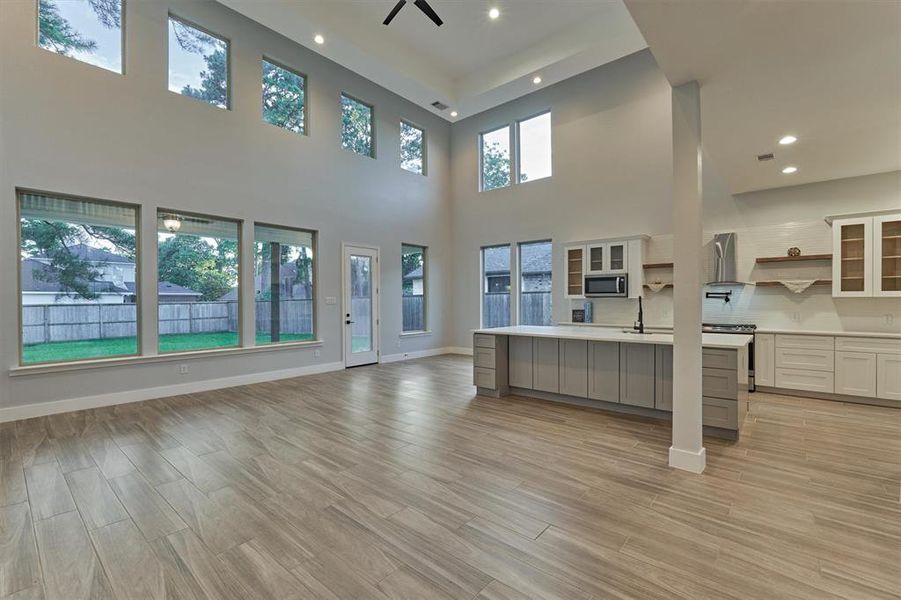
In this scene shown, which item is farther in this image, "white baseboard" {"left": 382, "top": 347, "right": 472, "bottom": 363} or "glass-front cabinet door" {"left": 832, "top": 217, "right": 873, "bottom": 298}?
"white baseboard" {"left": 382, "top": 347, "right": 472, "bottom": 363}

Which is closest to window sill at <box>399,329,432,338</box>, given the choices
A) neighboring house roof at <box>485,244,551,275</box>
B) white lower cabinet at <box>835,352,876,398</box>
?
neighboring house roof at <box>485,244,551,275</box>

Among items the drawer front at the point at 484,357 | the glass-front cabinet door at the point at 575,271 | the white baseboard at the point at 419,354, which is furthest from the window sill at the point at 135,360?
the glass-front cabinet door at the point at 575,271

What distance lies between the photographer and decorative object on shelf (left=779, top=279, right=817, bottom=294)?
5.17 meters

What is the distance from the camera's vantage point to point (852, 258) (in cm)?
493

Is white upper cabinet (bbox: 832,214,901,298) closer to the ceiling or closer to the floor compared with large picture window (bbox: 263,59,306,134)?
closer to the floor

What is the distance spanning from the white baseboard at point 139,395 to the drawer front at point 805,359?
675 centimetres

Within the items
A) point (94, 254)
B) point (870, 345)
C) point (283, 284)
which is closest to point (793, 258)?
point (870, 345)

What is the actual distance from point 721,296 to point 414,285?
555 centimetres

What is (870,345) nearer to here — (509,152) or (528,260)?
(528,260)

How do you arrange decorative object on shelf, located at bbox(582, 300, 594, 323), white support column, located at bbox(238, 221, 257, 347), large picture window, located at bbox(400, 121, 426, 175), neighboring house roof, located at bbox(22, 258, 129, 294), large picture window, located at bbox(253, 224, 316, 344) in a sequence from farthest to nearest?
large picture window, located at bbox(400, 121, 426, 175) → decorative object on shelf, located at bbox(582, 300, 594, 323) → large picture window, located at bbox(253, 224, 316, 344) → white support column, located at bbox(238, 221, 257, 347) → neighboring house roof, located at bbox(22, 258, 129, 294)

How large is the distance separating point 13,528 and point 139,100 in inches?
194

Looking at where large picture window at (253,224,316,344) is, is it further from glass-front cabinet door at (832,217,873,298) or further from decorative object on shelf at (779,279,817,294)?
glass-front cabinet door at (832,217,873,298)

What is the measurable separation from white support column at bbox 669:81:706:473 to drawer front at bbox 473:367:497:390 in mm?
2344

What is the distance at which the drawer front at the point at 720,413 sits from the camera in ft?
11.2
